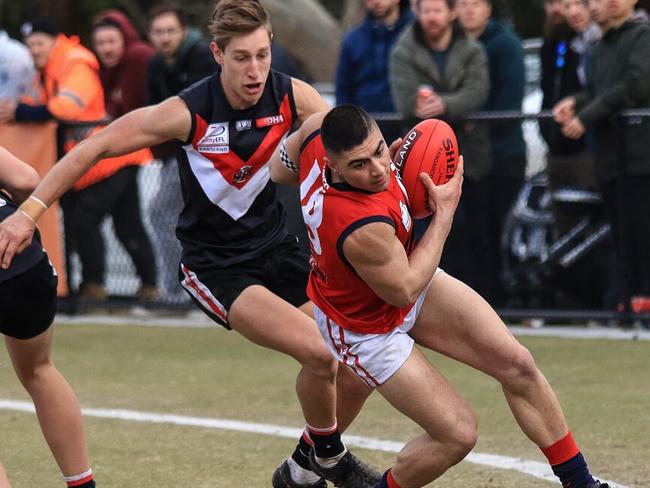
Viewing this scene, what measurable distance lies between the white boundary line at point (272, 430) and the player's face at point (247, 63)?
6.23 feet

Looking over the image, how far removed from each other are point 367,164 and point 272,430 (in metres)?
2.69

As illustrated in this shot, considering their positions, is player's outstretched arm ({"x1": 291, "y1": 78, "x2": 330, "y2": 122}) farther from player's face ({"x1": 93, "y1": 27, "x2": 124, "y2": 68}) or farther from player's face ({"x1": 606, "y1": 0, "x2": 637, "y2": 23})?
player's face ({"x1": 93, "y1": 27, "x2": 124, "y2": 68})

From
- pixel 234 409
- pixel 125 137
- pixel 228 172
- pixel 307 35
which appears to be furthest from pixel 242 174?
pixel 307 35

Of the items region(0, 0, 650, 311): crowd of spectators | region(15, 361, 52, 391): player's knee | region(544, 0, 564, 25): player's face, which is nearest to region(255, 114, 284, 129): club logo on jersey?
region(15, 361, 52, 391): player's knee

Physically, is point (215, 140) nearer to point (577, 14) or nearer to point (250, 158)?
point (250, 158)

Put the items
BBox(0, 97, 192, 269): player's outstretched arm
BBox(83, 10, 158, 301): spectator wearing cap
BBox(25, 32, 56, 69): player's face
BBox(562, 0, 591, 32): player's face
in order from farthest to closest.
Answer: BBox(25, 32, 56, 69): player's face, BBox(83, 10, 158, 301): spectator wearing cap, BBox(562, 0, 591, 32): player's face, BBox(0, 97, 192, 269): player's outstretched arm

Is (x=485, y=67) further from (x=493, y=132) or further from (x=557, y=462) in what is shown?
(x=557, y=462)

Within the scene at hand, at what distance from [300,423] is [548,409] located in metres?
2.45

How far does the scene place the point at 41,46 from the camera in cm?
1223

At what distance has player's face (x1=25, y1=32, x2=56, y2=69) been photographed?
1223 centimetres

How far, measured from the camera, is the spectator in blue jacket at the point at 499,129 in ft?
34.5

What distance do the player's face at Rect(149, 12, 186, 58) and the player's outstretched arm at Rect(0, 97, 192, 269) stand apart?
16.0 feet

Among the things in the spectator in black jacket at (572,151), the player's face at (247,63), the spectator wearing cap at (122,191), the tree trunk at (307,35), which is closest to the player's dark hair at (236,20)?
the player's face at (247,63)

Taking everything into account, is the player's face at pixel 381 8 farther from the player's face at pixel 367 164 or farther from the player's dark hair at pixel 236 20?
the player's face at pixel 367 164
